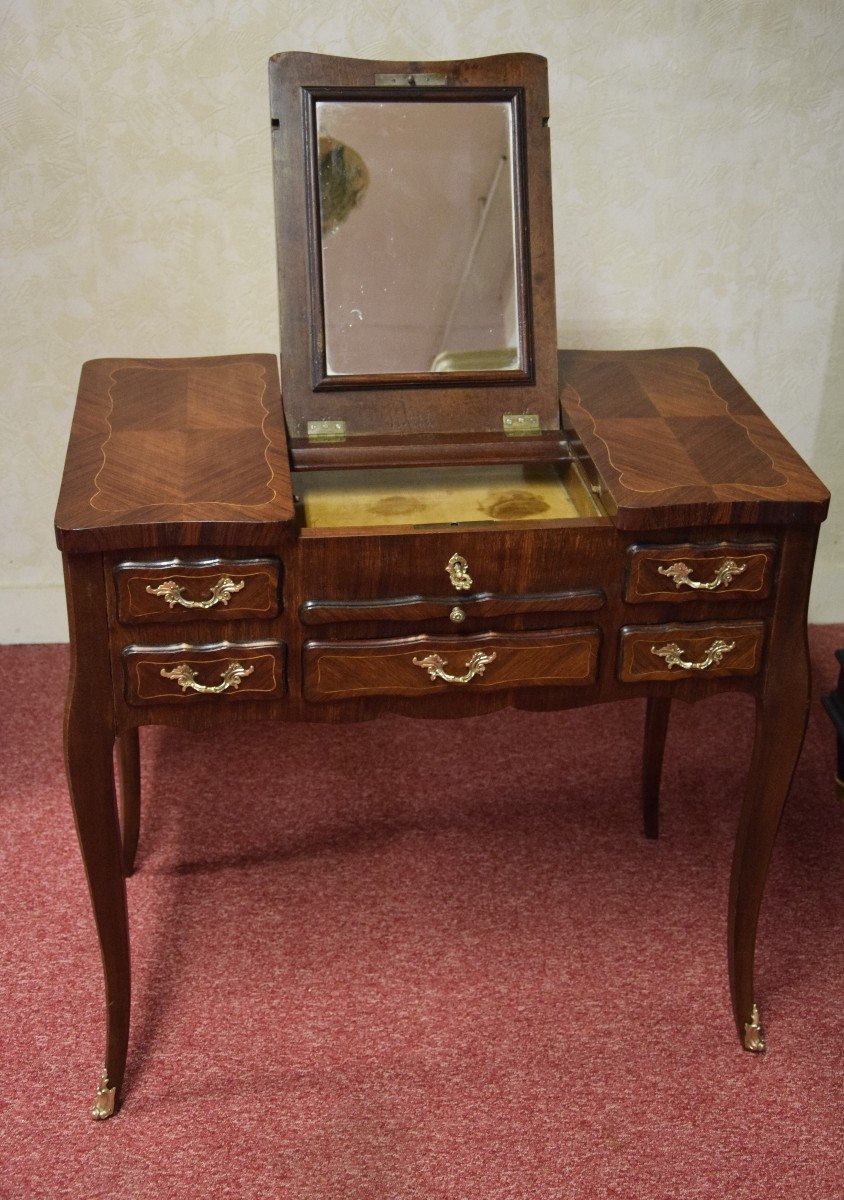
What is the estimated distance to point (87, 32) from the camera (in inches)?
95.4

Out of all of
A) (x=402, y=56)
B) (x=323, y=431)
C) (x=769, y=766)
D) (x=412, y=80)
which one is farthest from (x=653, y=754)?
(x=402, y=56)

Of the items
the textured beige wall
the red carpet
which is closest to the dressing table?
the red carpet

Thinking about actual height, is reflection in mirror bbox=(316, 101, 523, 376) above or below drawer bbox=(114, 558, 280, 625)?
above

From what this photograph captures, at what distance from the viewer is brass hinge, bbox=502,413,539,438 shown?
79.0 inches

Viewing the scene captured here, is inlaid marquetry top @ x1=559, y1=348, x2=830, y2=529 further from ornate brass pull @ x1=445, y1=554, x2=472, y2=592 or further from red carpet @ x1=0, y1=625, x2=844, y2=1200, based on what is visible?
red carpet @ x1=0, y1=625, x2=844, y2=1200

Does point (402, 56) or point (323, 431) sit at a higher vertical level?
point (402, 56)

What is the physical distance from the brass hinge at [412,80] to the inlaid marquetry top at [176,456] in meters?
0.46

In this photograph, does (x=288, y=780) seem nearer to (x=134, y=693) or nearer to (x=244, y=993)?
(x=244, y=993)

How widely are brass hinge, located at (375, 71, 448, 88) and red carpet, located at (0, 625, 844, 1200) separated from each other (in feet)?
4.14

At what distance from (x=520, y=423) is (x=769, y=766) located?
0.62 m

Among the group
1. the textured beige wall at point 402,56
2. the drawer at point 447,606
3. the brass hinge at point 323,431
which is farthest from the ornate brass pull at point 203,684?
the textured beige wall at point 402,56

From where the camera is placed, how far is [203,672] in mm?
1733

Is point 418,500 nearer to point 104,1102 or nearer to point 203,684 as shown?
point 203,684

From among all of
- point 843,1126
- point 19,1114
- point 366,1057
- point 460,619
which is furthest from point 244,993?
point 843,1126
